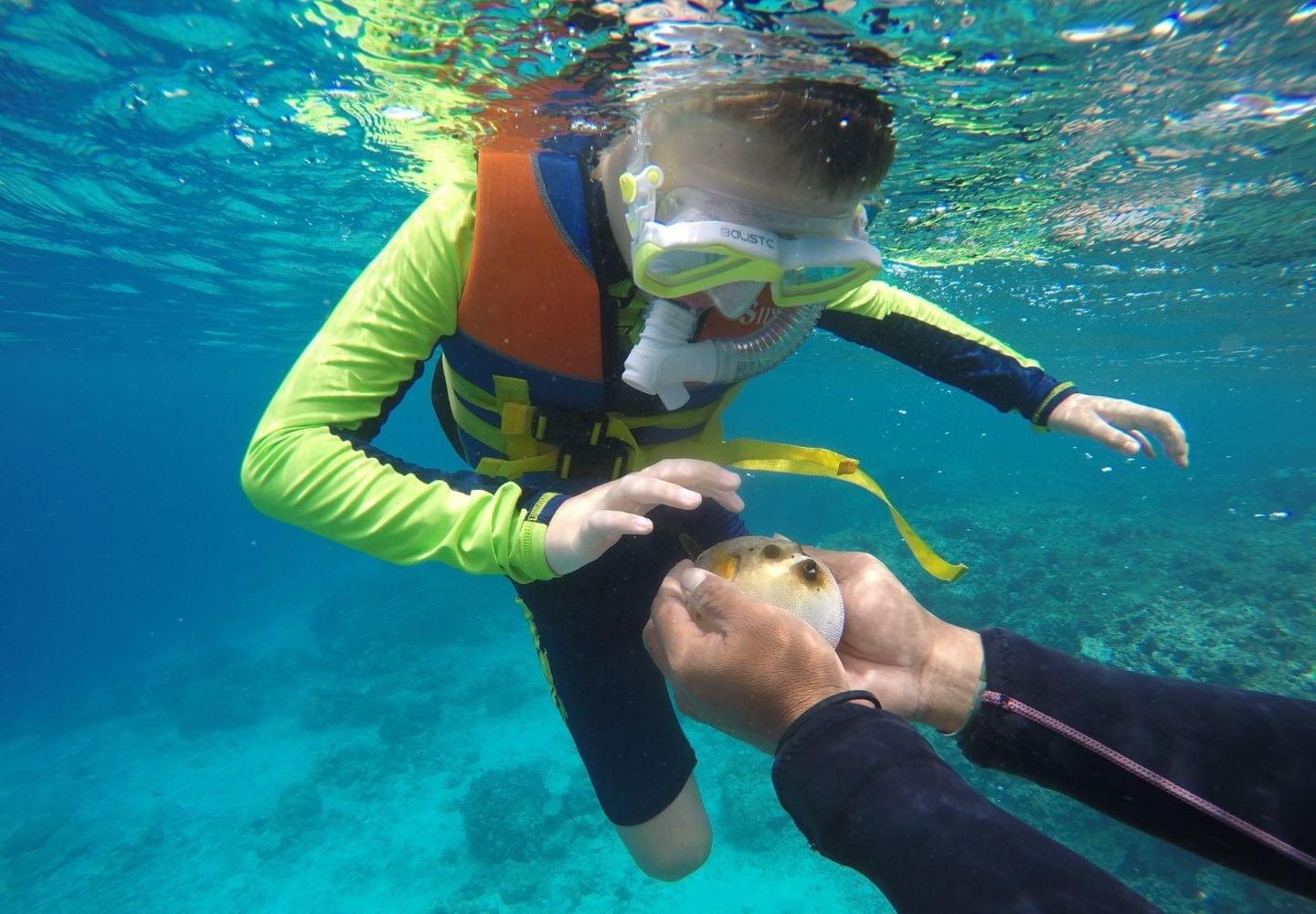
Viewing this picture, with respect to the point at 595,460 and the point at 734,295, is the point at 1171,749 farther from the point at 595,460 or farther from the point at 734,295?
the point at 595,460

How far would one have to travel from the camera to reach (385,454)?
2.61 m

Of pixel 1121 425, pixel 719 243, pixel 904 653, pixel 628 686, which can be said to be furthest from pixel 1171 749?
pixel 628 686

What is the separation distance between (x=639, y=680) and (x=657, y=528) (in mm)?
1113

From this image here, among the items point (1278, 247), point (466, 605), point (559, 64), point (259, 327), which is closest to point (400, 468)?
point (559, 64)

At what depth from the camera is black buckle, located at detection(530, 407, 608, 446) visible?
3465 millimetres

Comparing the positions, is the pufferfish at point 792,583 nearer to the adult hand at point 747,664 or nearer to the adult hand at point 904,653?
the adult hand at point 747,664

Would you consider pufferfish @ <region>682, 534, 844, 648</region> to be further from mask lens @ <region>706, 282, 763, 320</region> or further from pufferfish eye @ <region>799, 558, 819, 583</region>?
mask lens @ <region>706, 282, 763, 320</region>

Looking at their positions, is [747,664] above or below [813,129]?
below

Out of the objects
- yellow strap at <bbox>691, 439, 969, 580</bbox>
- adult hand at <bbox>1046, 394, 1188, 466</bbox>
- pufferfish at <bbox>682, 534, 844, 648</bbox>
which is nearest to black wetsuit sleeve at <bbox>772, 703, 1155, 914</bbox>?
pufferfish at <bbox>682, 534, 844, 648</bbox>

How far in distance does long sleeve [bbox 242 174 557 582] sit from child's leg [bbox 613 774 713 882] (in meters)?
2.70

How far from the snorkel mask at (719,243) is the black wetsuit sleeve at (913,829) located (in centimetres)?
160

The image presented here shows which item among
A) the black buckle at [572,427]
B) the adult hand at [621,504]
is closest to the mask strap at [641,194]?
the adult hand at [621,504]

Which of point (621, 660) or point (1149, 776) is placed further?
point (621, 660)

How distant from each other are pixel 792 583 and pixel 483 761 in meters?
14.8
